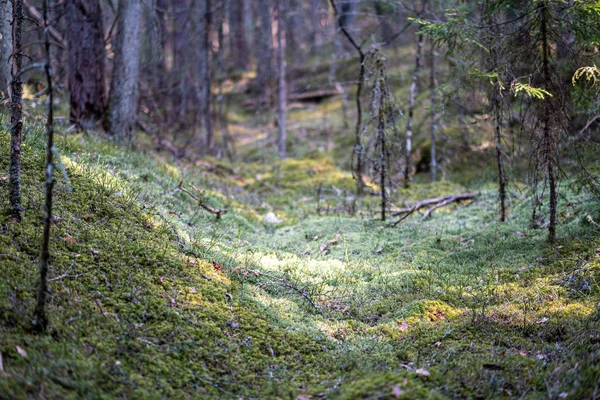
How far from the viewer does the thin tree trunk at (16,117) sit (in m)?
4.07

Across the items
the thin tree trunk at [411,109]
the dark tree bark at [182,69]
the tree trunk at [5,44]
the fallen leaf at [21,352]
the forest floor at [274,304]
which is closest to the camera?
the fallen leaf at [21,352]

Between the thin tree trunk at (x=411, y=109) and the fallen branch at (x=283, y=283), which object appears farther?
the thin tree trunk at (x=411, y=109)

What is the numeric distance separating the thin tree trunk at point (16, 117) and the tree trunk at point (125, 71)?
19.5 ft

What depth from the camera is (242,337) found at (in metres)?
4.31

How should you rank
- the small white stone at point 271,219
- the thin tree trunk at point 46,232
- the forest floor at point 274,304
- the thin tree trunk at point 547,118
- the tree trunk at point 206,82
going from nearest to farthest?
the thin tree trunk at point 46,232
the forest floor at point 274,304
the thin tree trunk at point 547,118
the small white stone at point 271,219
the tree trunk at point 206,82

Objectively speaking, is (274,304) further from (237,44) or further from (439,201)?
(237,44)

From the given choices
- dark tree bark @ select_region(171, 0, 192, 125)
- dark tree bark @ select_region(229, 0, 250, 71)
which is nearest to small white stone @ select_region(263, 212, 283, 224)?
dark tree bark @ select_region(171, 0, 192, 125)

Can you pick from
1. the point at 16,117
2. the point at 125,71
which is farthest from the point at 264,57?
the point at 16,117

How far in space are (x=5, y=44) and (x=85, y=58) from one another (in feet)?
11.5

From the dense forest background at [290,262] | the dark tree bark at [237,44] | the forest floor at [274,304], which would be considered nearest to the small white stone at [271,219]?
the dense forest background at [290,262]

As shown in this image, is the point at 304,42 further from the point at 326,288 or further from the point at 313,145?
the point at 326,288

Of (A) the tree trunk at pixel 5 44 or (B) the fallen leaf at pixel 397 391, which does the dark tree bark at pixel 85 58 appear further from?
(B) the fallen leaf at pixel 397 391

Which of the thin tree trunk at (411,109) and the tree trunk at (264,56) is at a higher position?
the tree trunk at (264,56)

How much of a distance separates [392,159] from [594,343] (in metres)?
5.18
